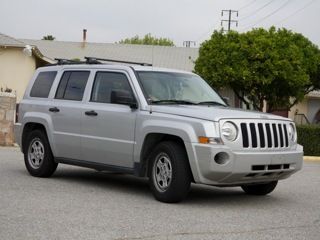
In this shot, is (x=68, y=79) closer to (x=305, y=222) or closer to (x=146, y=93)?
(x=146, y=93)

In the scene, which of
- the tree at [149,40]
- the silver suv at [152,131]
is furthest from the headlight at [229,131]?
the tree at [149,40]

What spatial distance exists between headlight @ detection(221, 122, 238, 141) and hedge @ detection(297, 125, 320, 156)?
13.6m

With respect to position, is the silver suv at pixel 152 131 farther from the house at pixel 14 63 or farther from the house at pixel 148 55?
the house at pixel 148 55

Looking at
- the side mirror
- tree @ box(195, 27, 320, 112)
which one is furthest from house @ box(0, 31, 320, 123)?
the side mirror

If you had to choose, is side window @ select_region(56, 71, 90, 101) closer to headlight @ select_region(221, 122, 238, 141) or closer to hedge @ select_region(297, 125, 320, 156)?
headlight @ select_region(221, 122, 238, 141)

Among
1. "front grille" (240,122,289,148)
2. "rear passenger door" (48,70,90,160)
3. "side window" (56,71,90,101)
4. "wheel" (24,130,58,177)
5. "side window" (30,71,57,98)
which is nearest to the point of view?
"front grille" (240,122,289,148)

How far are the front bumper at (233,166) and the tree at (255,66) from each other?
916 inches

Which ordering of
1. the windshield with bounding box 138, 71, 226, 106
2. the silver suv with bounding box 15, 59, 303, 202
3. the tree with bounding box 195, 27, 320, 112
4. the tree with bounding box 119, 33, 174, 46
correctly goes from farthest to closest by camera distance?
1. the tree with bounding box 119, 33, 174, 46
2. the tree with bounding box 195, 27, 320, 112
3. the windshield with bounding box 138, 71, 226, 106
4. the silver suv with bounding box 15, 59, 303, 202

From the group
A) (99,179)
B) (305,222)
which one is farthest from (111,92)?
(305,222)

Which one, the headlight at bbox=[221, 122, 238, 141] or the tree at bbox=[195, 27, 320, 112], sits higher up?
the tree at bbox=[195, 27, 320, 112]

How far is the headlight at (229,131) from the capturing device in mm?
8609

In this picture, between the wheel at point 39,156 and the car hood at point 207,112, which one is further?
the wheel at point 39,156

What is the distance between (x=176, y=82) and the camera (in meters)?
10.2

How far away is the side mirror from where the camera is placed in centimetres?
959
